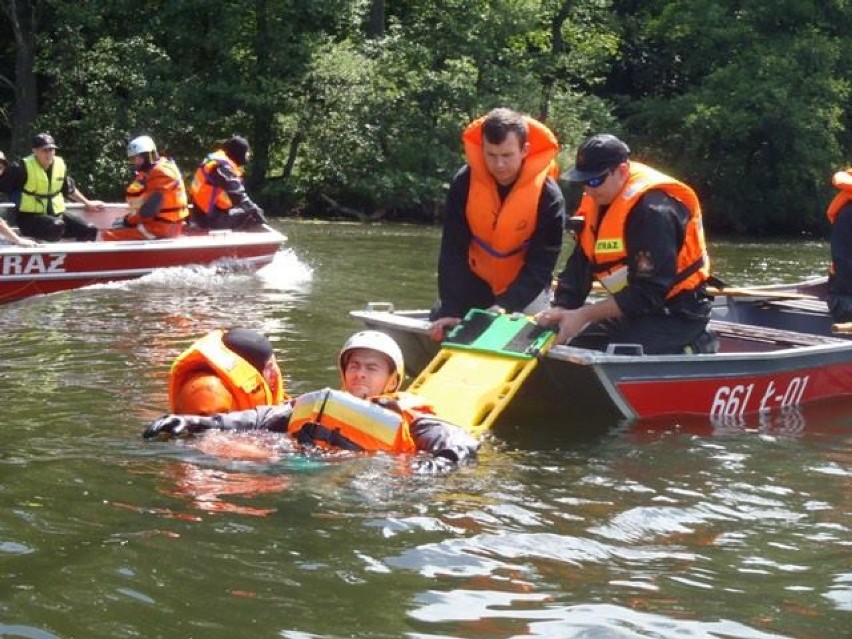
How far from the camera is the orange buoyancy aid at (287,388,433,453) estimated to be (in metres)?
6.55

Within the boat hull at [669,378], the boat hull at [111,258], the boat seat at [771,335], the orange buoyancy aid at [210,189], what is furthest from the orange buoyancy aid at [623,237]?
the orange buoyancy aid at [210,189]

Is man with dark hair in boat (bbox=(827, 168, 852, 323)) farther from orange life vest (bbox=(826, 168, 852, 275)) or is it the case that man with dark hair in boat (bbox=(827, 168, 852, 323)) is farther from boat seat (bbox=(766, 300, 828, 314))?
boat seat (bbox=(766, 300, 828, 314))

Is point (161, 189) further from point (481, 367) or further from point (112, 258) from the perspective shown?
point (481, 367)

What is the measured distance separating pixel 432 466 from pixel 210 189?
980 cm

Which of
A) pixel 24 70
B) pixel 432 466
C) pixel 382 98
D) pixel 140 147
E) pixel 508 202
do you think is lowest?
pixel 432 466

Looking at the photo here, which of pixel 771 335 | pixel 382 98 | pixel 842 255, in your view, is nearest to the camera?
pixel 771 335

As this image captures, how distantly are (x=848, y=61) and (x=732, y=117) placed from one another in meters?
3.27

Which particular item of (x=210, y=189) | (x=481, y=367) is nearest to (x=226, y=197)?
(x=210, y=189)

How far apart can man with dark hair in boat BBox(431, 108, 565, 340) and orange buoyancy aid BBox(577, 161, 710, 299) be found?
0.69 ft

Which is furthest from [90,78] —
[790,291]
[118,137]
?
[790,291]

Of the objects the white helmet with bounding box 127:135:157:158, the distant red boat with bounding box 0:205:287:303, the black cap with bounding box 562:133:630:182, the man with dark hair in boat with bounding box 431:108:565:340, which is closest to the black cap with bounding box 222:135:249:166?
the distant red boat with bounding box 0:205:287:303

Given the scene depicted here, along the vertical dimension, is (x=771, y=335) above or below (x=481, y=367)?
above

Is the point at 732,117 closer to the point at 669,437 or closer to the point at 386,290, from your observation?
the point at 386,290

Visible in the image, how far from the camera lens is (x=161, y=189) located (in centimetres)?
1440
